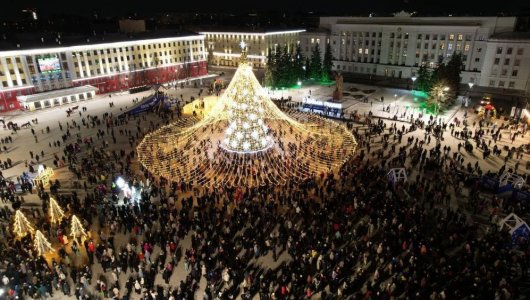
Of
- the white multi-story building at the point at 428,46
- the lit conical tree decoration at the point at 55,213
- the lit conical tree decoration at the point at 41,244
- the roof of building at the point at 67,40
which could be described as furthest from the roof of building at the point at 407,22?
the lit conical tree decoration at the point at 41,244

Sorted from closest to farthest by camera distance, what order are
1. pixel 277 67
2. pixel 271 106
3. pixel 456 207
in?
pixel 456 207, pixel 271 106, pixel 277 67

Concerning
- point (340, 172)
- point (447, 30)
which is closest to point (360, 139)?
point (340, 172)

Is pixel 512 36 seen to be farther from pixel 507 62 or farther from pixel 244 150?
pixel 244 150

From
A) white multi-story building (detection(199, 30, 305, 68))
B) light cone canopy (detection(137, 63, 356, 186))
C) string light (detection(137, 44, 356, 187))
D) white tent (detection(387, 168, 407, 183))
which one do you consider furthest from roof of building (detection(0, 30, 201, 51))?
white tent (detection(387, 168, 407, 183))

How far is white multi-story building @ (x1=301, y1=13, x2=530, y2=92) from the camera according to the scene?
1980 inches

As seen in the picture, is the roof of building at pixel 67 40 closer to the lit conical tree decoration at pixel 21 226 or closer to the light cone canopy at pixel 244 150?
the light cone canopy at pixel 244 150

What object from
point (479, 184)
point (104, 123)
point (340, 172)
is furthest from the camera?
point (104, 123)

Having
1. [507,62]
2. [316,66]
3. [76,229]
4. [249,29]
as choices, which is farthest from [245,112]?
[249,29]

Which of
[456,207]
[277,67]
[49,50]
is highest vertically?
[49,50]

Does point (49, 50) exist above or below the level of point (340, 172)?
above

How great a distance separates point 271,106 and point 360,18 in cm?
4512

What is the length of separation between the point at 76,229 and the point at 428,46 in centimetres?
5725

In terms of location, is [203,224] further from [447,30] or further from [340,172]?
[447,30]

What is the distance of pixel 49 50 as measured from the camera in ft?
156
